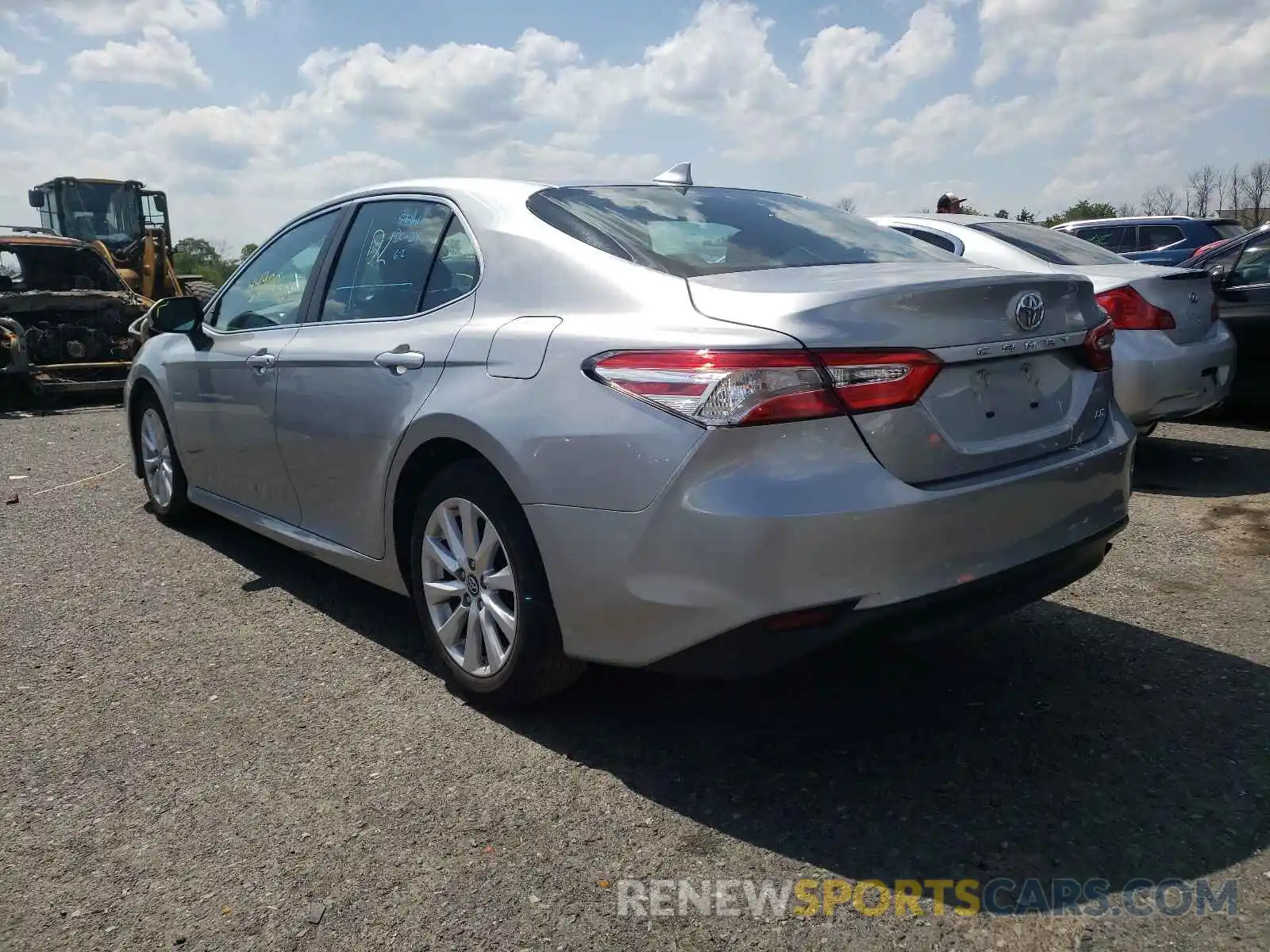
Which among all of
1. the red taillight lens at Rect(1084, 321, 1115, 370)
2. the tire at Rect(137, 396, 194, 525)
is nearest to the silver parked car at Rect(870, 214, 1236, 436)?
the red taillight lens at Rect(1084, 321, 1115, 370)

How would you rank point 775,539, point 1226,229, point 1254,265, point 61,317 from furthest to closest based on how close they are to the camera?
point 1226,229 < point 61,317 < point 1254,265 < point 775,539

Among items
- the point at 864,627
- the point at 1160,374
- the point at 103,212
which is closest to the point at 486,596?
A: the point at 864,627

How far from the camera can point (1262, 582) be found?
431 cm

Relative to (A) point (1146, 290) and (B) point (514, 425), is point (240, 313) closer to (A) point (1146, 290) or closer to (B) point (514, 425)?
(B) point (514, 425)

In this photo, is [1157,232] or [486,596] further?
[1157,232]

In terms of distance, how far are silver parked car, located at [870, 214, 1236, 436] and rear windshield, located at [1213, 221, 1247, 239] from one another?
39.2 ft

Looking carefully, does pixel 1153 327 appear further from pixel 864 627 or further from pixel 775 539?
pixel 775 539

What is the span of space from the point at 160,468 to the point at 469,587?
319cm

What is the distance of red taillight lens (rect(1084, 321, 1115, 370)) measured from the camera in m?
3.11

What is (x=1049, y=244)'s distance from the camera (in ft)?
22.7

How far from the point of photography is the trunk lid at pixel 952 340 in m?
2.56

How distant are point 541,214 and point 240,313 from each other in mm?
2092

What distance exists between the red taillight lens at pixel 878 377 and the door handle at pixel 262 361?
8.19ft

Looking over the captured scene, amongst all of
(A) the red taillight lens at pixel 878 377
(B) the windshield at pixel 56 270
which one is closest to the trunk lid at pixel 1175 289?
(A) the red taillight lens at pixel 878 377
